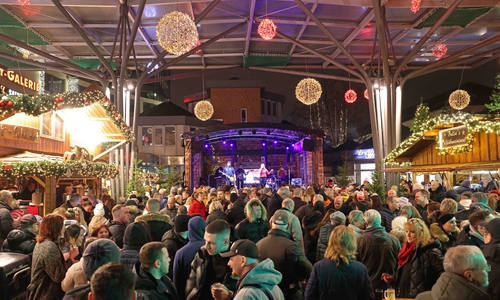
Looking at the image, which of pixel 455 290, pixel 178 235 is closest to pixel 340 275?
pixel 455 290

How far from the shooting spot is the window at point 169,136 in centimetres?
3953

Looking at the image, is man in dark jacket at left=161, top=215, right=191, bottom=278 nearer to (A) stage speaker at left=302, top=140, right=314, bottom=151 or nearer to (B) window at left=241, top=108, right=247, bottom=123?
(A) stage speaker at left=302, top=140, right=314, bottom=151

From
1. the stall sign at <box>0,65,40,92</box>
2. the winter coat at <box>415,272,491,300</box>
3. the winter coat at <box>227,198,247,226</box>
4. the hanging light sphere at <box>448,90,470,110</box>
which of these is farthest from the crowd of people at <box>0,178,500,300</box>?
the stall sign at <box>0,65,40,92</box>

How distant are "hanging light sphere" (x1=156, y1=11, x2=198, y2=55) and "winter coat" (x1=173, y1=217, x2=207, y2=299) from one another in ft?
25.3

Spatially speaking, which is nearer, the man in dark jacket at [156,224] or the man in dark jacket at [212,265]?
the man in dark jacket at [212,265]

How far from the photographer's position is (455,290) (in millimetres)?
3201

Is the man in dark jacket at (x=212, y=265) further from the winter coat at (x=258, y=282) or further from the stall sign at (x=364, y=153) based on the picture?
the stall sign at (x=364, y=153)

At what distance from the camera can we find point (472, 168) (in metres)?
11.3

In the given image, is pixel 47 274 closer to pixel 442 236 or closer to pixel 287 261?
pixel 287 261

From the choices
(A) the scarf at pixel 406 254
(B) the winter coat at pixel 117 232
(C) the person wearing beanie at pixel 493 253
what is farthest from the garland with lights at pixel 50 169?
(C) the person wearing beanie at pixel 493 253

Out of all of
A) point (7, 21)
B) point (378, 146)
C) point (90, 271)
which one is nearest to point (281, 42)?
point (378, 146)

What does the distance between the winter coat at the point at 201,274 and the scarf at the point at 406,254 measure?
1920 millimetres

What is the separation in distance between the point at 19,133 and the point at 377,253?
965cm

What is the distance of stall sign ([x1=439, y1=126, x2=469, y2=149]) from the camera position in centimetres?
1156
